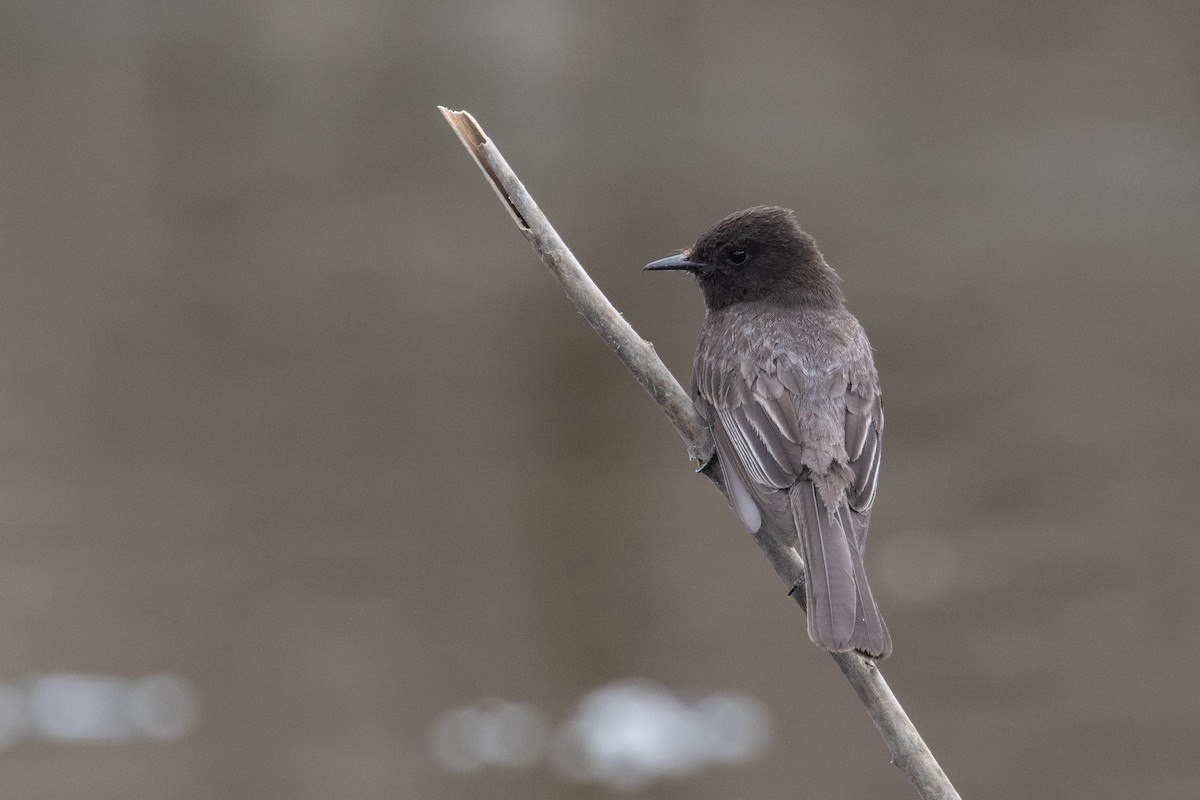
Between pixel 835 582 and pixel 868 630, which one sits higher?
pixel 835 582

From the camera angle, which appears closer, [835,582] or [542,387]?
[835,582]

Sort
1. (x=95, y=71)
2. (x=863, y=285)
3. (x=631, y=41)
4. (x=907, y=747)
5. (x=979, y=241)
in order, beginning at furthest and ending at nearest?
(x=95, y=71) → (x=631, y=41) → (x=979, y=241) → (x=863, y=285) → (x=907, y=747)

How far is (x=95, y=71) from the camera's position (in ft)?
118

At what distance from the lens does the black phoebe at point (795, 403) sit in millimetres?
5875

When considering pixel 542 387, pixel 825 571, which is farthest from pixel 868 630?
pixel 542 387

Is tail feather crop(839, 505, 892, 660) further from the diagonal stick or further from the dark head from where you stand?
the dark head

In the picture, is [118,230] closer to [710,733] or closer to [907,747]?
[710,733]

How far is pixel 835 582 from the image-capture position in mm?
5746

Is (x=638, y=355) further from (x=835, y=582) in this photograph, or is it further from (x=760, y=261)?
(x=760, y=261)

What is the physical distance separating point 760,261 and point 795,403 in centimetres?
99

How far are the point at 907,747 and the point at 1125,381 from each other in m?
18.6

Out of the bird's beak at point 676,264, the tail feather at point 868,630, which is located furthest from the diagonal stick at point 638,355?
the bird's beak at point 676,264

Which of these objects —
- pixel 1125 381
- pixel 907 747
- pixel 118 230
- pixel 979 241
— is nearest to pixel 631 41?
pixel 979 241

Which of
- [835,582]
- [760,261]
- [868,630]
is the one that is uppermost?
[760,261]
